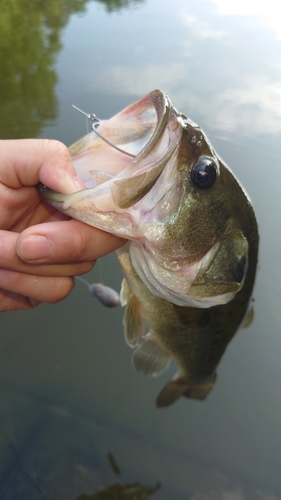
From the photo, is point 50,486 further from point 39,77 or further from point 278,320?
point 39,77

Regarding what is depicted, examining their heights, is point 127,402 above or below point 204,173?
below

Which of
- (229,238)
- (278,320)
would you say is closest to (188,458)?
(278,320)

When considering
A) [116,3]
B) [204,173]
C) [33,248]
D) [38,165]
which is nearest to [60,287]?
[33,248]

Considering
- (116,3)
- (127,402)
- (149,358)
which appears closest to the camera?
(149,358)

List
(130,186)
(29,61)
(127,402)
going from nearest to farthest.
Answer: (130,186), (127,402), (29,61)

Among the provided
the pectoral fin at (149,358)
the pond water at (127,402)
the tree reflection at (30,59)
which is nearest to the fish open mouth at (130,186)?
the pectoral fin at (149,358)

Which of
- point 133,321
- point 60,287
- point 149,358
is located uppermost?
point 60,287

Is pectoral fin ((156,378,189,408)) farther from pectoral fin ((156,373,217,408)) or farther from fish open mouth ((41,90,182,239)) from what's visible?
fish open mouth ((41,90,182,239))

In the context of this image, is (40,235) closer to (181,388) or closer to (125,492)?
(181,388)
